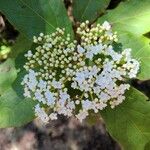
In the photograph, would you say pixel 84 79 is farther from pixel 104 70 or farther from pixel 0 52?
pixel 0 52

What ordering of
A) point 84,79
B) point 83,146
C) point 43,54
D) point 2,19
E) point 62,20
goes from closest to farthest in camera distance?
1. point 84,79
2. point 43,54
3. point 62,20
4. point 83,146
5. point 2,19

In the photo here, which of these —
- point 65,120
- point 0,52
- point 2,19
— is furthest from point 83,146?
point 2,19

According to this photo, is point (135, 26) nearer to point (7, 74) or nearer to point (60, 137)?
point (7, 74)

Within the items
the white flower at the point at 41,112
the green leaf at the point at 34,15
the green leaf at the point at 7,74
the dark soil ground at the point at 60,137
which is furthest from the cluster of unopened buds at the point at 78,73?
the dark soil ground at the point at 60,137

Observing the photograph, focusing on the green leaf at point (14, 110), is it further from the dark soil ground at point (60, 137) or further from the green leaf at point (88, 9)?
the dark soil ground at point (60, 137)

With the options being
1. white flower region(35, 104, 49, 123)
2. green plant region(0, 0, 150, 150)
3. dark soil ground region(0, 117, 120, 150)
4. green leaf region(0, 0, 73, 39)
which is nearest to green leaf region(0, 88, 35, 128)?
green plant region(0, 0, 150, 150)
